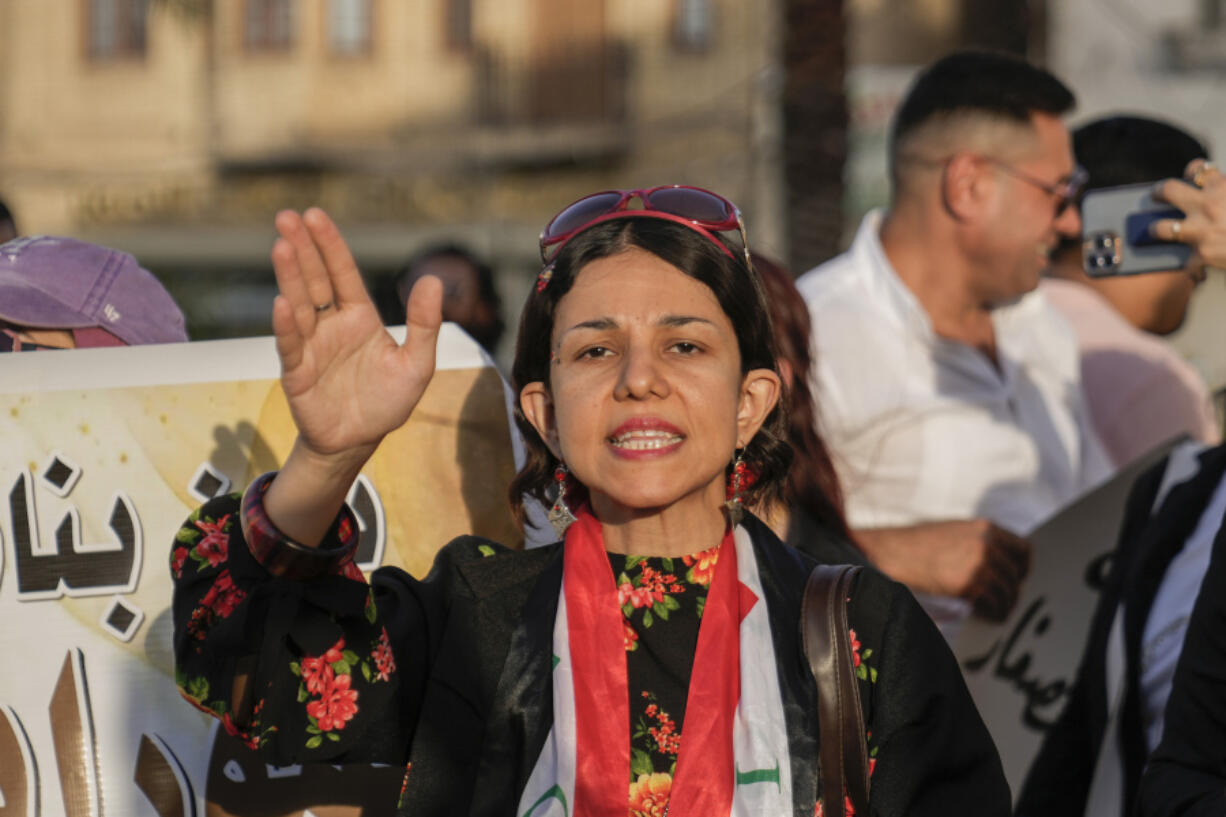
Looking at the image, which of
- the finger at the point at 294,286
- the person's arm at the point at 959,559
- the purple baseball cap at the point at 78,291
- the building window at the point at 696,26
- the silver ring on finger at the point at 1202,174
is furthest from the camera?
the building window at the point at 696,26

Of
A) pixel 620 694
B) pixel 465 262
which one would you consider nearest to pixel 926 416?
pixel 620 694

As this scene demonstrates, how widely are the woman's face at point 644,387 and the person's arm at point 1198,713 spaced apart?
0.87 metres

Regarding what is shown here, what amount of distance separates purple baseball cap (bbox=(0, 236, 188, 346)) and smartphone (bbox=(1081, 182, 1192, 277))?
6.97 feet

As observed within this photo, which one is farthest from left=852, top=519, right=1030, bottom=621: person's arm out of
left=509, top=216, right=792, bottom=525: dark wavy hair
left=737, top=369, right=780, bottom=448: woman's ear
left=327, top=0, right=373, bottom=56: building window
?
left=327, top=0, right=373, bottom=56: building window

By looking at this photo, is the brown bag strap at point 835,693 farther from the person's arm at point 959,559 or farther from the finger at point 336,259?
the person's arm at point 959,559

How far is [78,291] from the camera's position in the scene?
2857mm

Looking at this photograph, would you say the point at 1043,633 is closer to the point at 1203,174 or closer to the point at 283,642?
the point at 1203,174

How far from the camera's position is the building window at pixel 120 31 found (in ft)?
65.5

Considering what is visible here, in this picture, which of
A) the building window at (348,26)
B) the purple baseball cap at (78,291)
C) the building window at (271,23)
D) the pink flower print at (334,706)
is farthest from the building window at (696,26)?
the pink flower print at (334,706)

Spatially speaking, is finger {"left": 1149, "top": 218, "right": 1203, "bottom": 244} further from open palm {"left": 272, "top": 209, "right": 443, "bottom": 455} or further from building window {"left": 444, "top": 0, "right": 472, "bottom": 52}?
building window {"left": 444, "top": 0, "right": 472, "bottom": 52}

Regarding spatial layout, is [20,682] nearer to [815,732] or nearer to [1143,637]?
[815,732]

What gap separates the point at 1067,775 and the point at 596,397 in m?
1.62

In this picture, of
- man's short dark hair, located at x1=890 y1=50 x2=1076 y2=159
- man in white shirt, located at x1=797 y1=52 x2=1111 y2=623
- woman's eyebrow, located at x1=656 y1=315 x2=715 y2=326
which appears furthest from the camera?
man's short dark hair, located at x1=890 y1=50 x2=1076 y2=159

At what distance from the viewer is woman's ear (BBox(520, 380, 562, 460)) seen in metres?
2.41
